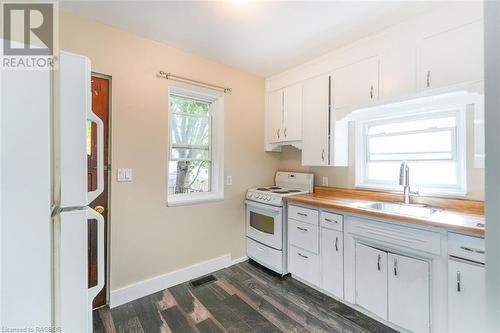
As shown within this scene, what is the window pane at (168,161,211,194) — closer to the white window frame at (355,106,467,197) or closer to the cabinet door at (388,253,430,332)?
the white window frame at (355,106,467,197)

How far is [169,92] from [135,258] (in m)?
1.69

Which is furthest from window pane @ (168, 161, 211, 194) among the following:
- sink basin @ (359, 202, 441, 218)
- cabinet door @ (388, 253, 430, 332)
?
cabinet door @ (388, 253, 430, 332)

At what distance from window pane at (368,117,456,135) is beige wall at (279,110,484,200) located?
174 millimetres

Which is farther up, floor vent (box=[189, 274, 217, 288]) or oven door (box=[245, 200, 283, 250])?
oven door (box=[245, 200, 283, 250])

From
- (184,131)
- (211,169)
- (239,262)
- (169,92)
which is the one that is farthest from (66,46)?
(239,262)

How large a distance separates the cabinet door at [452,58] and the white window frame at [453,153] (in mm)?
462

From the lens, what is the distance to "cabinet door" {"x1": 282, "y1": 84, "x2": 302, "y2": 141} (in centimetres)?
279

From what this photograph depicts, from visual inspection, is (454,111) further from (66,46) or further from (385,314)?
(66,46)

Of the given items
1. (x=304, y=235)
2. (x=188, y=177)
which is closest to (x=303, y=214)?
(x=304, y=235)

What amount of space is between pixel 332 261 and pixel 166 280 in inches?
65.5

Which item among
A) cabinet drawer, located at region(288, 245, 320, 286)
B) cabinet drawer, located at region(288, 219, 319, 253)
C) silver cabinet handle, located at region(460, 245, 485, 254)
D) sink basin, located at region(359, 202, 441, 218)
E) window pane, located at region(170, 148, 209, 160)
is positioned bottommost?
cabinet drawer, located at region(288, 245, 320, 286)

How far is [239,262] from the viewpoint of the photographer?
292 centimetres

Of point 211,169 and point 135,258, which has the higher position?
point 211,169

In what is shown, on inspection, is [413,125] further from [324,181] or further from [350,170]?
[324,181]
